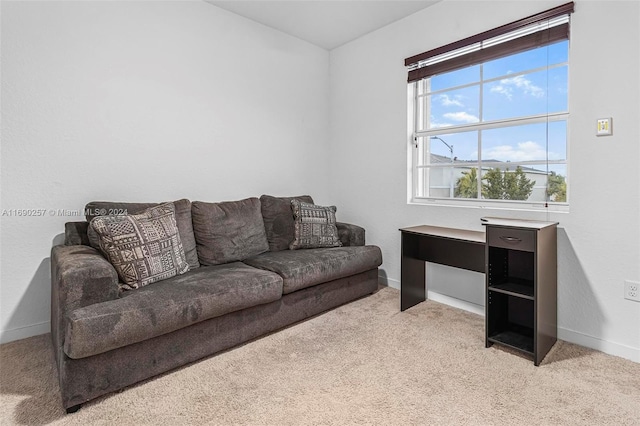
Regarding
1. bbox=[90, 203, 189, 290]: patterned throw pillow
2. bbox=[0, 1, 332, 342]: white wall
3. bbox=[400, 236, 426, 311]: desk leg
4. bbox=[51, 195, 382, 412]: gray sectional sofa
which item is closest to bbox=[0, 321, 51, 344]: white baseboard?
bbox=[0, 1, 332, 342]: white wall

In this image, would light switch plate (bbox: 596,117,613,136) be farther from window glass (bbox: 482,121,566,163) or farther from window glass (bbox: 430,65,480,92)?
window glass (bbox: 430,65,480,92)

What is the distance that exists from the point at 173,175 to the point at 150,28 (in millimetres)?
1174

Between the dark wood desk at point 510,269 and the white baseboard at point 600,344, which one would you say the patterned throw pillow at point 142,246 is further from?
the white baseboard at point 600,344

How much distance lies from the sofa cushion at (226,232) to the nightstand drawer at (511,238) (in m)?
1.78

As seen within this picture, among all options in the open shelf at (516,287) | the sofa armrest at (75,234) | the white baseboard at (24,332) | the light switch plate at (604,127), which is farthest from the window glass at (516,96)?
the white baseboard at (24,332)

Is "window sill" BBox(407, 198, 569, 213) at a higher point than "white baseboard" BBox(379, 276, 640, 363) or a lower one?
A: higher

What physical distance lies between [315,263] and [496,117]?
185cm

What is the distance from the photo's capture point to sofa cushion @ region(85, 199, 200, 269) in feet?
7.95

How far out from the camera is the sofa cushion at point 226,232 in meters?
2.68

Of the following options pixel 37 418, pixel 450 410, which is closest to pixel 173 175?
pixel 37 418

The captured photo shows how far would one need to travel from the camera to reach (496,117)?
2801mm

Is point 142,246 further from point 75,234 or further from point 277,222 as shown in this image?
point 277,222

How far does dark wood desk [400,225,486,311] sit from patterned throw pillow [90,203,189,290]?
5.68 feet

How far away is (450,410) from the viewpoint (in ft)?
5.32
